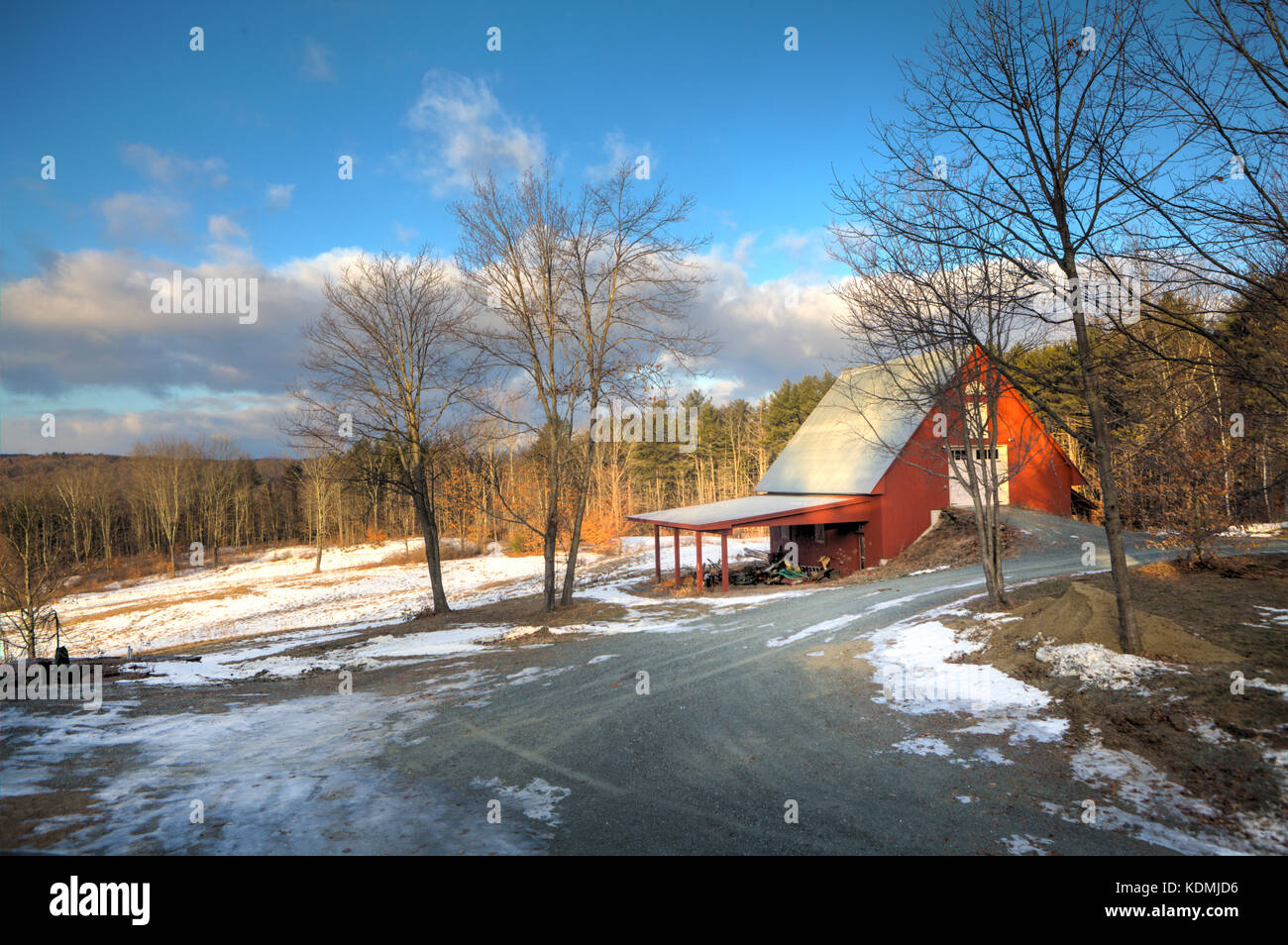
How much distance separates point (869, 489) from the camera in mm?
21781

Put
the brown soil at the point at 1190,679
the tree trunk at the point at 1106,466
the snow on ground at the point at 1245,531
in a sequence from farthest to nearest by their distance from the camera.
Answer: the snow on ground at the point at 1245,531
the tree trunk at the point at 1106,466
the brown soil at the point at 1190,679

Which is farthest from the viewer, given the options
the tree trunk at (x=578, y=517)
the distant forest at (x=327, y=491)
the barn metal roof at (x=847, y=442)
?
the distant forest at (x=327, y=491)

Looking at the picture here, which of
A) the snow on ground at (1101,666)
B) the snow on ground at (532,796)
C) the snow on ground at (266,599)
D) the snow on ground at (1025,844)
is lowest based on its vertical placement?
the snow on ground at (266,599)

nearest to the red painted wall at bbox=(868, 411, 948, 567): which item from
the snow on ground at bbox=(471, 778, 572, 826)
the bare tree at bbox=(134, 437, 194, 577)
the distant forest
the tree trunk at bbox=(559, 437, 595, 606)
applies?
the distant forest

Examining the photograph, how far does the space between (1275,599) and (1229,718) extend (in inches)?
210

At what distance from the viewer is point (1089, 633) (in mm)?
7430

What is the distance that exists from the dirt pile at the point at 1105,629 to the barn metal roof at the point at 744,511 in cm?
1098

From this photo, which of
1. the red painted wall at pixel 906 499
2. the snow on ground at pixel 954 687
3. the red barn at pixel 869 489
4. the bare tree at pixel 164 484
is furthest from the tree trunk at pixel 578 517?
the bare tree at pixel 164 484

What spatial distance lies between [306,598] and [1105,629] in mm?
32113

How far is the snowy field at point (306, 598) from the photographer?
70.9 ft

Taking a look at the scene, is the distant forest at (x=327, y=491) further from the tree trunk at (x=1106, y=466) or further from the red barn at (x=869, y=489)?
the tree trunk at (x=1106, y=466)

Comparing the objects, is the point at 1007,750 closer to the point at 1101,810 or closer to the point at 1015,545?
the point at 1101,810
